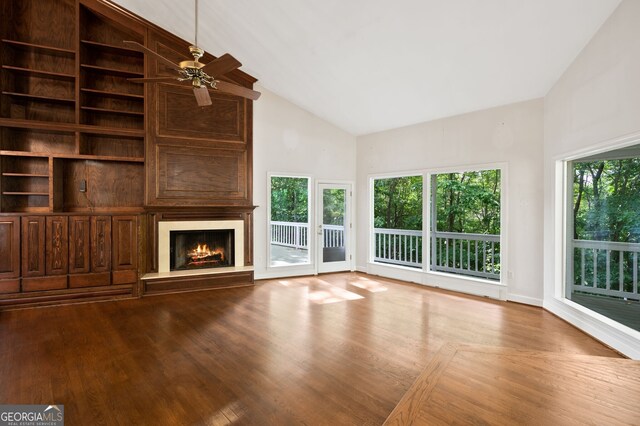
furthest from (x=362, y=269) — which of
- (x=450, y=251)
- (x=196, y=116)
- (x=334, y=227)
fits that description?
(x=196, y=116)

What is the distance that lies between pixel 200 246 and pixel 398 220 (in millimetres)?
3937

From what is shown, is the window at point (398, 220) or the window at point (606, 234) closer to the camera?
the window at point (606, 234)

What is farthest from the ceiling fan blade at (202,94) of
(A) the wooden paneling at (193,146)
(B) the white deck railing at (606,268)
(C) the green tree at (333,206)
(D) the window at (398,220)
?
(B) the white deck railing at (606,268)

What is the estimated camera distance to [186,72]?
125 inches

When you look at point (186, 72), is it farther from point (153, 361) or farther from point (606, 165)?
point (606, 165)

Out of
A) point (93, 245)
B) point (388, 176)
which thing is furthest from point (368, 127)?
point (93, 245)

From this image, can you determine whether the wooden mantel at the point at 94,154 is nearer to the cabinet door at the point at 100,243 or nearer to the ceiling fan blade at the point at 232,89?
the cabinet door at the point at 100,243

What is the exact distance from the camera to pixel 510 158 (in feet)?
16.5

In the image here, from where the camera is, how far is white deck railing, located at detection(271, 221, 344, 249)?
712cm

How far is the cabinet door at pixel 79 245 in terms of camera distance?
4.84 metres

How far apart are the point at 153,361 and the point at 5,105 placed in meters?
4.55

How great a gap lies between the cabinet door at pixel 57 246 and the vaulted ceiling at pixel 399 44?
3.37 meters
